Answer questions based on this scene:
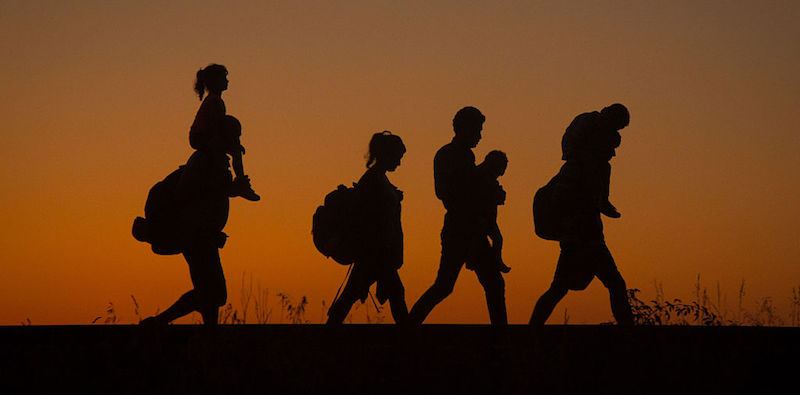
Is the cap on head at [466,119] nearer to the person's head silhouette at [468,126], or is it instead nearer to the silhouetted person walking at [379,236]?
the person's head silhouette at [468,126]

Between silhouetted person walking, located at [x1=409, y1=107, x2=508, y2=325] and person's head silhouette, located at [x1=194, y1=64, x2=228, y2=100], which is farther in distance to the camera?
silhouetted person walking, located at [x1=409, y1=107, x2=508, y2=325]

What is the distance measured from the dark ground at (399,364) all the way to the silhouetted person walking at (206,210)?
395 millimetres

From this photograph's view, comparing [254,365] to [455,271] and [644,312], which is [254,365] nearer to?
[455,271]

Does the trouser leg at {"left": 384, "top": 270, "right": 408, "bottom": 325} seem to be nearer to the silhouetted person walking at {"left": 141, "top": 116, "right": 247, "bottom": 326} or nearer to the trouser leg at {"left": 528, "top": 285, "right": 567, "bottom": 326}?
the trouser leg at {"left": 528, "top": 285, "right": 567, "bottom": 326}

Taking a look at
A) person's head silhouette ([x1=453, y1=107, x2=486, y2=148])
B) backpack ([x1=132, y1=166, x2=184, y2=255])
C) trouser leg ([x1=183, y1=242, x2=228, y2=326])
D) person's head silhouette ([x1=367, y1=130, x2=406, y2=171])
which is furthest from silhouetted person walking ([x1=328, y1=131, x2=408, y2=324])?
backpack ([x1=132, y1=166, x2=184, y2=255])

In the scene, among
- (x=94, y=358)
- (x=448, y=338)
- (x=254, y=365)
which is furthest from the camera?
(x=448, y=338)

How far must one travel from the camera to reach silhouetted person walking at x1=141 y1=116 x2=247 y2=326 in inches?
372

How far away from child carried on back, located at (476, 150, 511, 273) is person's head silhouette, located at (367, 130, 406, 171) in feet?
2.52

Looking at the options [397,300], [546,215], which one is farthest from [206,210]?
[546,215]

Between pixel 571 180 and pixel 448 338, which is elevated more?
pixel 571 180

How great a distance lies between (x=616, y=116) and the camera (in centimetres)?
990

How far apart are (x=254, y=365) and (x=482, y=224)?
301cm

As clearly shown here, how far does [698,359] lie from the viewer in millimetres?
8039

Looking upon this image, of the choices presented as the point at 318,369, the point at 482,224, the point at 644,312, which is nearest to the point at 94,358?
the point at 318,369
